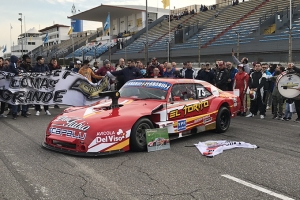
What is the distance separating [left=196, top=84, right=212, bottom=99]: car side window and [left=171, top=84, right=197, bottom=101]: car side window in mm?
125

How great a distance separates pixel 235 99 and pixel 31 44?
9907 centimetres

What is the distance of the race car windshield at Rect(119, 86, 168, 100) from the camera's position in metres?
7.02

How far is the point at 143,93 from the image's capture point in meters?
7.18

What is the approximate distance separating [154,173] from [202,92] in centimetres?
342

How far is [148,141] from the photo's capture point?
6.14 m

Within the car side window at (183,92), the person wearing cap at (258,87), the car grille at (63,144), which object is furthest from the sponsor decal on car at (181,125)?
the person wearing cap at (258,87)

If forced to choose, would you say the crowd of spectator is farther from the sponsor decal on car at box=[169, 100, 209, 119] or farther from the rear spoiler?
the rear spoiler

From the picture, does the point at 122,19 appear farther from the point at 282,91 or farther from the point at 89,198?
the point at 89,198

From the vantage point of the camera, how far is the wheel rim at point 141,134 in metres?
6.12

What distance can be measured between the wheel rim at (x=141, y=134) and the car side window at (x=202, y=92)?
77.5 inches

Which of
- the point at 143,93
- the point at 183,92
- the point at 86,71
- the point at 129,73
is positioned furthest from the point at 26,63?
the point at 183,92

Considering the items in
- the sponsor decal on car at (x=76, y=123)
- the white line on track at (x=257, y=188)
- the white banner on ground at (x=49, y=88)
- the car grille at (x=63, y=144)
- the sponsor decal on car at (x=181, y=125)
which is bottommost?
the white line on track at (x=257, y=188)

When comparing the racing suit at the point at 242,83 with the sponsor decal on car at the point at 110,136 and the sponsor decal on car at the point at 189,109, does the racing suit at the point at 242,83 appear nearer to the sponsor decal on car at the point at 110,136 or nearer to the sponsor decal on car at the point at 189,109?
the sponsor decal on car at the point at 189,109

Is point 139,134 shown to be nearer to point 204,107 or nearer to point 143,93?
point 143,93
